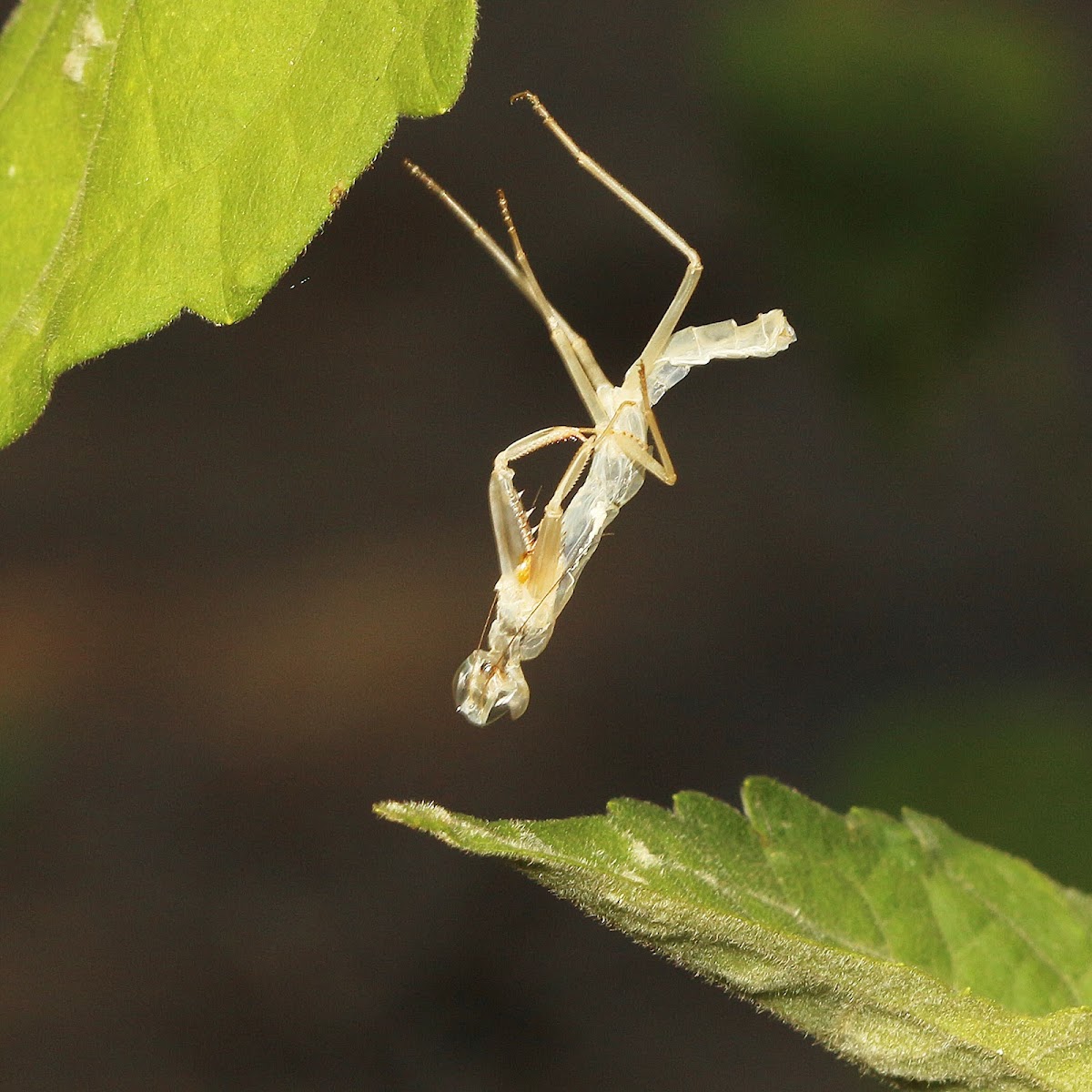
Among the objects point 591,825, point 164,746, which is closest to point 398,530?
point 164,746

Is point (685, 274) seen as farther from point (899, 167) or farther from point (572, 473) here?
point (899, 167)

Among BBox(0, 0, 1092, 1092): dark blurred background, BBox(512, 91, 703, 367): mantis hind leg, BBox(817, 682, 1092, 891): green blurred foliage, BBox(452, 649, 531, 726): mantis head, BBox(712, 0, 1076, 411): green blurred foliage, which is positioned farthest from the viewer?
BBox(0, 0, 1092, 1092): dark blurred background

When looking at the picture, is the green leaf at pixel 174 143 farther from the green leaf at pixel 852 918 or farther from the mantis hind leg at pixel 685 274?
the mantis hind leg at pixel 685 274

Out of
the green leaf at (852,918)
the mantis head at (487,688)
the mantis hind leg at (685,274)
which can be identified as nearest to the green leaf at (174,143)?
the green leaf at (852,918)

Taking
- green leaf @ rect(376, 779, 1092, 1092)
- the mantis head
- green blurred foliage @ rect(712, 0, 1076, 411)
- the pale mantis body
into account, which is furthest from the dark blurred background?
the mantis head

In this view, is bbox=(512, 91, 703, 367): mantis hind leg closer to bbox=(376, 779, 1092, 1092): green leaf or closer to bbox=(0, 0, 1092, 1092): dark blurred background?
bbox=(376, 779, 1092, 1092): green leaf
